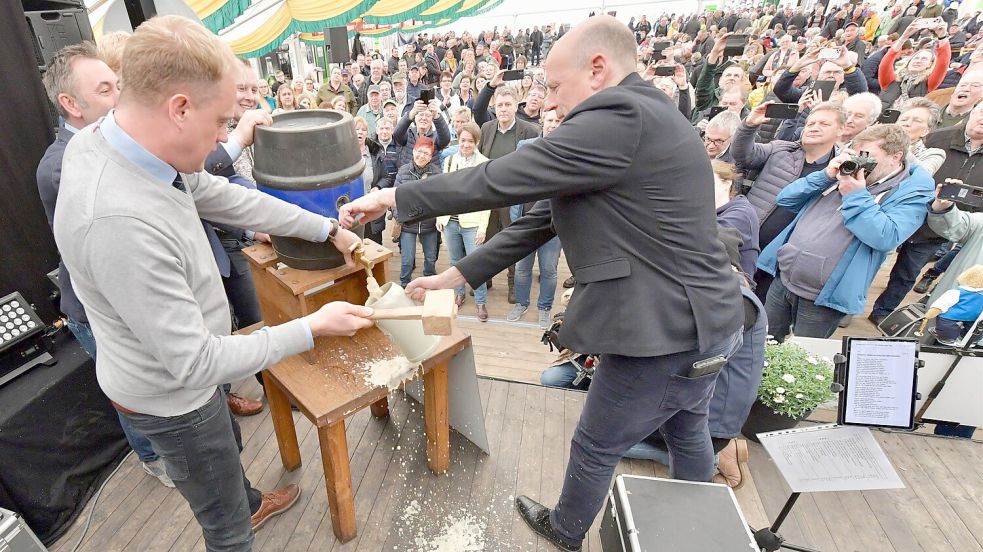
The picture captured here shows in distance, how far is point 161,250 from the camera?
3.67 ft

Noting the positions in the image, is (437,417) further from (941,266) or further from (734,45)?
(734,45)

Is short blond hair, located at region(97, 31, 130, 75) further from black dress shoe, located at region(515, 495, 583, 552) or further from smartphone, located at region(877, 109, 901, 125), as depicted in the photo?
smartphone, located at region(877, 109, 901, 125)

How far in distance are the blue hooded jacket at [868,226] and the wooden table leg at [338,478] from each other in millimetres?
2856

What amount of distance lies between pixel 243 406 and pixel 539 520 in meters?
1.79

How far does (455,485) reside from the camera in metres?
→ 2.30

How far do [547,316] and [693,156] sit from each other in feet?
9.96

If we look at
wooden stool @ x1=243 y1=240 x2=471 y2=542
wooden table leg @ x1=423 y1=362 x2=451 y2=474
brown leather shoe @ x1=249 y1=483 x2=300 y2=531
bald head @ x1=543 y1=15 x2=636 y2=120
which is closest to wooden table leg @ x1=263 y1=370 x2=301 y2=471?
wooden stool @ x1=243 y1=240 x2=471 y2=542

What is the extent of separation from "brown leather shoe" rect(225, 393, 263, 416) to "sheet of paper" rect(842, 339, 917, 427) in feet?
9.58

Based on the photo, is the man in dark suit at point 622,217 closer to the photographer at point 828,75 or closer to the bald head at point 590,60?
the bald head at point 590,60

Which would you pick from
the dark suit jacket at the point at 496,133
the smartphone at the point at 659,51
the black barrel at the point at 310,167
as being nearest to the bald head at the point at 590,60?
the black barrel at the point at 310,167

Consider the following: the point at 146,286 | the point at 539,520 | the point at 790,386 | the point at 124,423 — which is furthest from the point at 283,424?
the point at 790,386

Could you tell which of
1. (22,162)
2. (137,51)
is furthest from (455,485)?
(22,162)

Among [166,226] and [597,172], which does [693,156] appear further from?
[166,226]

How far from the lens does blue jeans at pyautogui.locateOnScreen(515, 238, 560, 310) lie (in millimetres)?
4227
